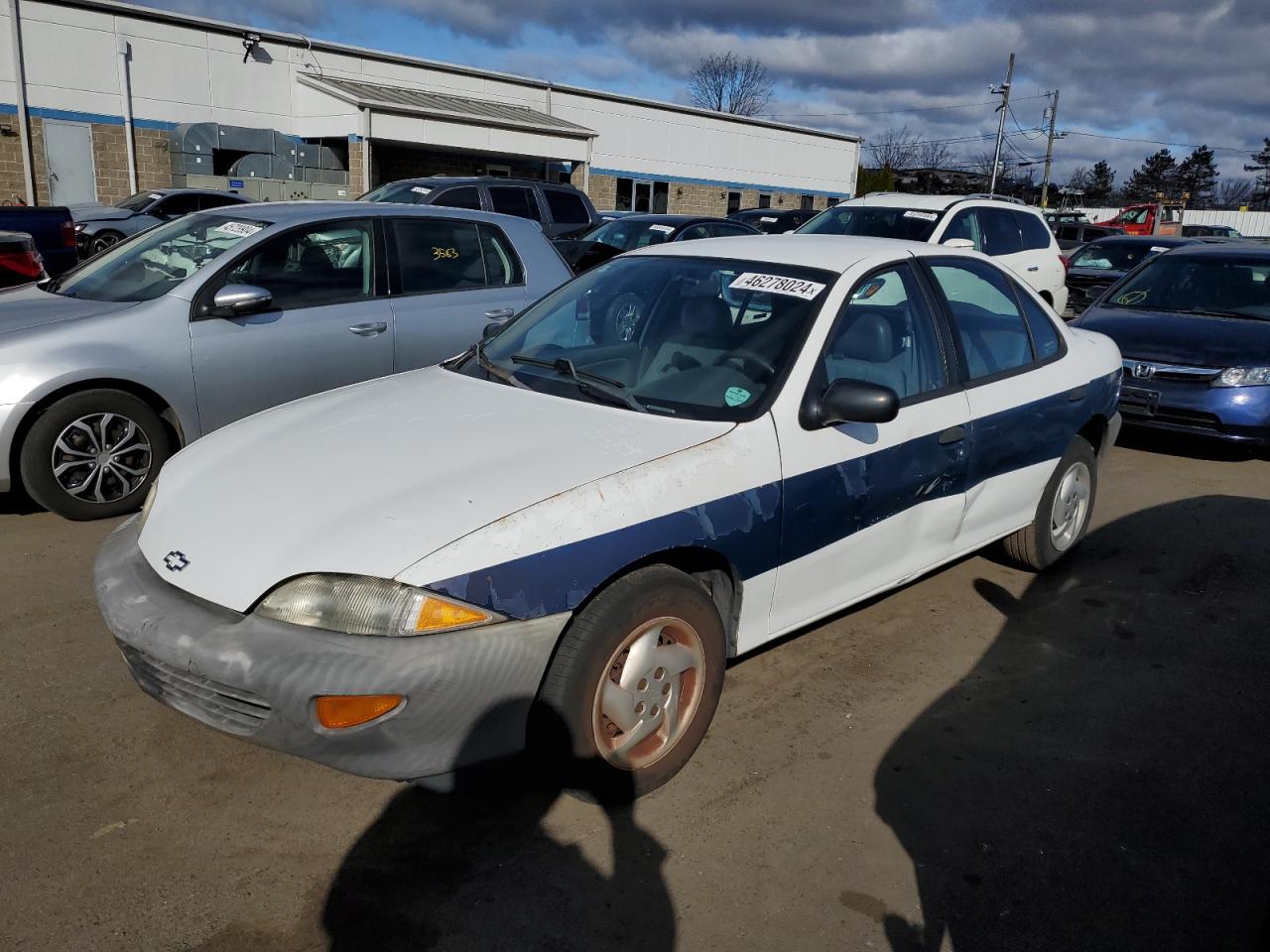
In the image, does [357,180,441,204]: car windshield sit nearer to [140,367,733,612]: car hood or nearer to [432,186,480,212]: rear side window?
[432,186,480,212]: rear side window

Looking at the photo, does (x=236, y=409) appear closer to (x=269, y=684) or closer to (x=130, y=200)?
(x=269, y=684)

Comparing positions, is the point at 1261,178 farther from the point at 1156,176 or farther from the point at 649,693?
the point at 649,693

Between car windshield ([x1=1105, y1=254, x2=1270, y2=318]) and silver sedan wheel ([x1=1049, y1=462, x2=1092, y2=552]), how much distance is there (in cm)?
390

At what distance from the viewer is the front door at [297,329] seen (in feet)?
17.5

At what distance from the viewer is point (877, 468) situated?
357cm

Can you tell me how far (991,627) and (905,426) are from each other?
127 centimetres

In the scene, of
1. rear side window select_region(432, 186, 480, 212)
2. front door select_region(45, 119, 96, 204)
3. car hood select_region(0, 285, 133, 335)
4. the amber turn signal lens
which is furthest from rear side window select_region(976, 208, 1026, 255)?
front door select_region(45, 119, 96, 204)

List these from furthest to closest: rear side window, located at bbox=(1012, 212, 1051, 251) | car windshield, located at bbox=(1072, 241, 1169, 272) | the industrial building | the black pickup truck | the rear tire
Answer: the industrial building, car windshield, located at bbox=(1072, 241, 1169, 272), rear side window, located at bbox=(1012, 212, 1051, 251), the black pickup truck, the rear tire

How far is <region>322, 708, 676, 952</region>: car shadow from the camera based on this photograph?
8.08 ft

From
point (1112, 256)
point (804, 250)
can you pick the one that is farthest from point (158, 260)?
point (1112, 256)

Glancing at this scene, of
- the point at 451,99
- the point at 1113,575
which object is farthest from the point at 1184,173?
the point at 1113,575

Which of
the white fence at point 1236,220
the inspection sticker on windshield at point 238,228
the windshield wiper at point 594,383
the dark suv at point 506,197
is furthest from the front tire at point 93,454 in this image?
the white fence at point 1236,220

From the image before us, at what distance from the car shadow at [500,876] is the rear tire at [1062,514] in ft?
9.04

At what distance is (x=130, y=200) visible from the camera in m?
19.8
